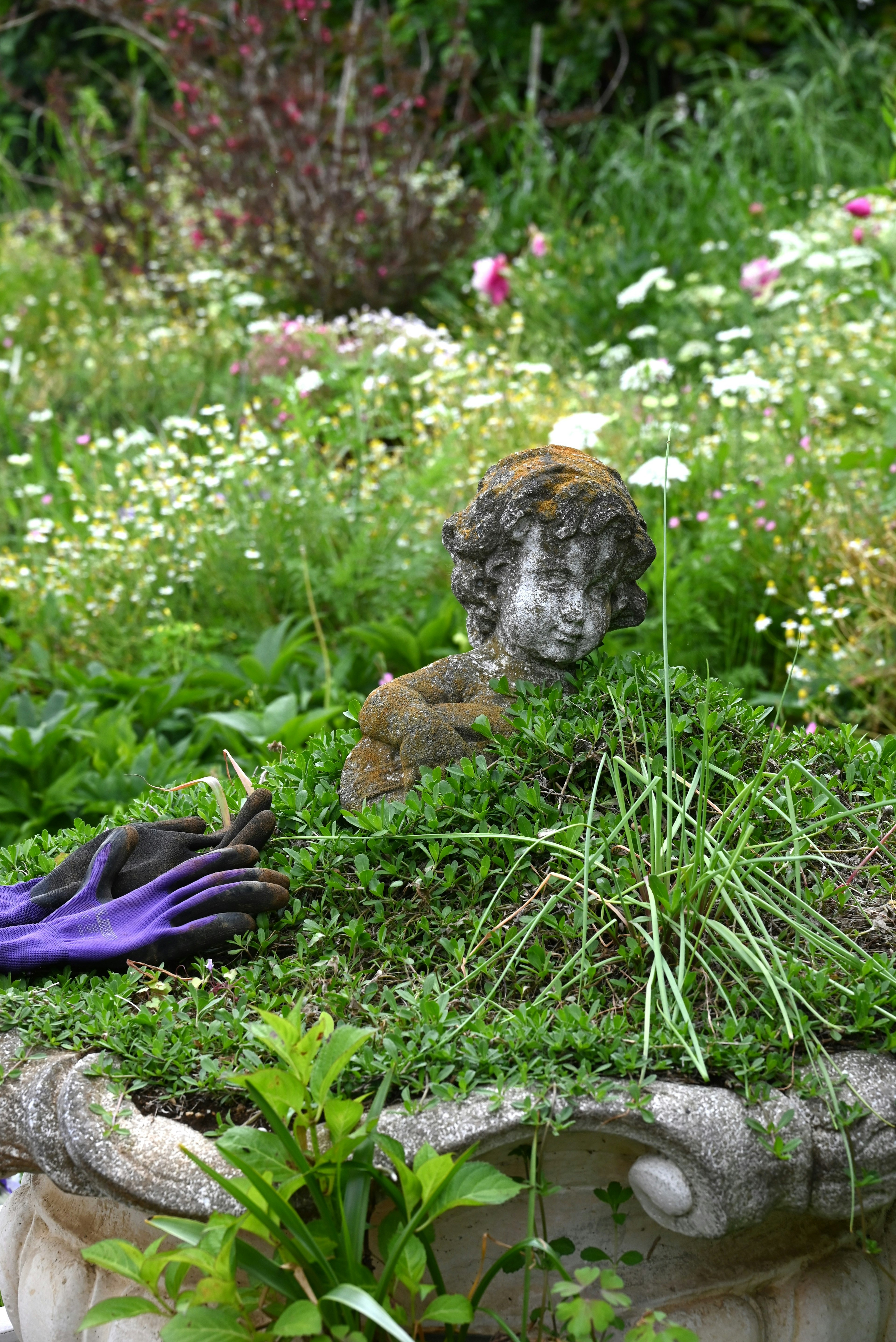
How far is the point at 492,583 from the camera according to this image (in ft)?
6.75

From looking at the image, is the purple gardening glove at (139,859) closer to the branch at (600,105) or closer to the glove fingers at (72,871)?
the glove fingers at (72,871)

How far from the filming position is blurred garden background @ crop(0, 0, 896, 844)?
3.84 meters

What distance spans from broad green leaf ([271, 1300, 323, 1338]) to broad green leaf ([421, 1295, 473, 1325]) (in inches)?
5.2

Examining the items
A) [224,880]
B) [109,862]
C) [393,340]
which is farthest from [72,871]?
[393,340]

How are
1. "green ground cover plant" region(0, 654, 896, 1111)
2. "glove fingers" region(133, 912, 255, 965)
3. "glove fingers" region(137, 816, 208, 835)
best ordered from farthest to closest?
"glove fingers" region(137, 816, 208, 835) → "glove fingers" region(133, 912, 255, 965) → "green ground cover plant" region(0, 654, 896, 1111)

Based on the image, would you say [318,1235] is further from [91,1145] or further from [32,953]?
[32,953]

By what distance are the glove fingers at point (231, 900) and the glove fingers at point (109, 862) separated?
19cm

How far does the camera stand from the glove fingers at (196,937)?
1792mm

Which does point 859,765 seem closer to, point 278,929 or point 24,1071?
point 278,929

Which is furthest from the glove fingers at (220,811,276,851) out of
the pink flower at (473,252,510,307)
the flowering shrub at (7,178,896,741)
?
the pink flower at (473,252,510,307)

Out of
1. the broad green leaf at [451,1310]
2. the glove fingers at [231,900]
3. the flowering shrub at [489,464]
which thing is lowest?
the flowering shrub at [489,464]

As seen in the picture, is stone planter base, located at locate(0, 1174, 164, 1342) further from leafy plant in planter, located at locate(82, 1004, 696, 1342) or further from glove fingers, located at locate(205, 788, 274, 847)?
glove fingers, located at locate(205, 788, 274, 847)

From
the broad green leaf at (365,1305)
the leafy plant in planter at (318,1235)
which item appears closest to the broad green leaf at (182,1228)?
the leafy plant in planter at (318,1235)

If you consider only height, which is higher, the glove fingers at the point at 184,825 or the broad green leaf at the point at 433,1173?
the broad green leaf at the point at 433,1173
